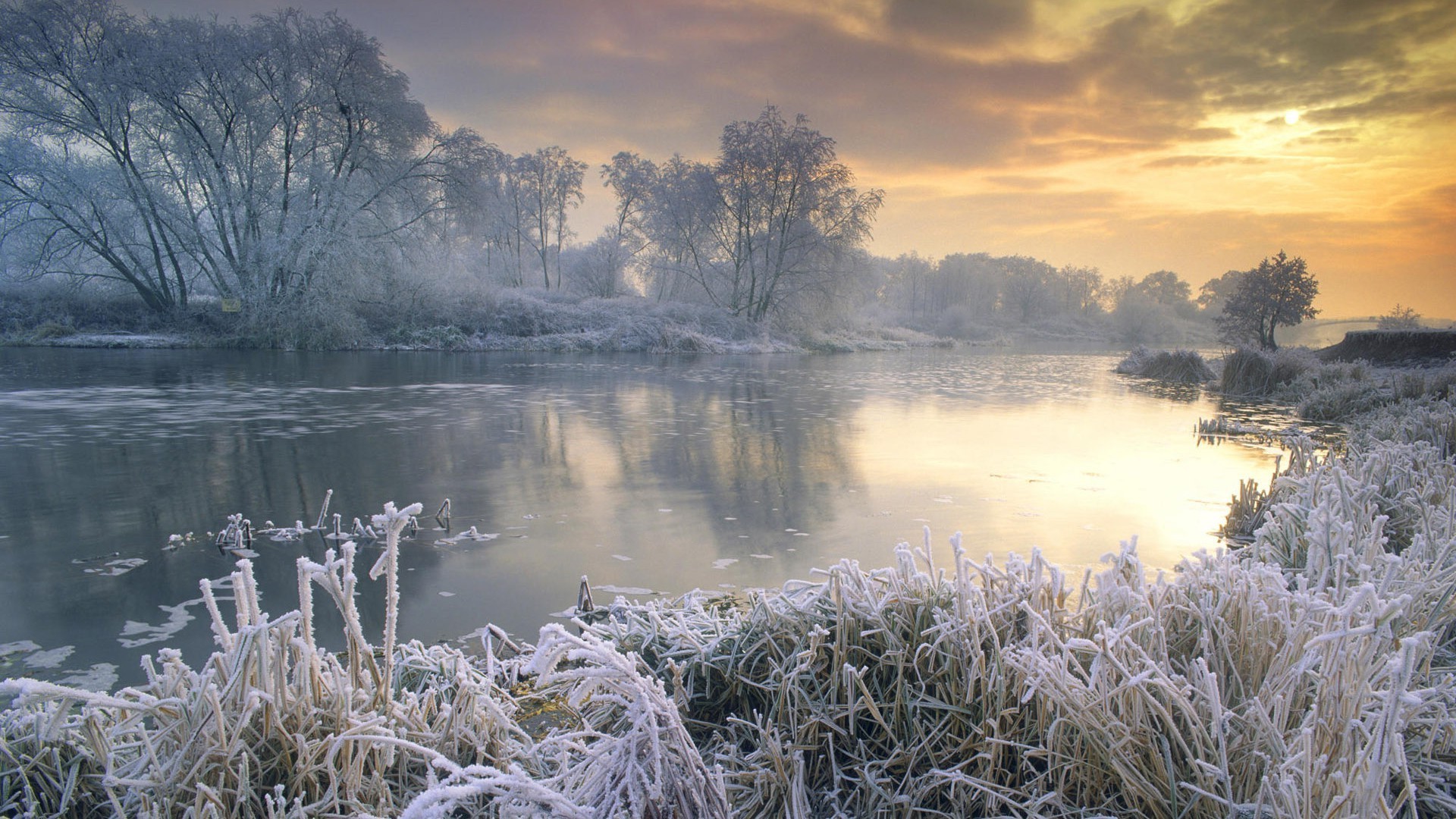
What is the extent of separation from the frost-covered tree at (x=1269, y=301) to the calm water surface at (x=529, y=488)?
18506 mm

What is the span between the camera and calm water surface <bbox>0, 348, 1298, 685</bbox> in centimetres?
375

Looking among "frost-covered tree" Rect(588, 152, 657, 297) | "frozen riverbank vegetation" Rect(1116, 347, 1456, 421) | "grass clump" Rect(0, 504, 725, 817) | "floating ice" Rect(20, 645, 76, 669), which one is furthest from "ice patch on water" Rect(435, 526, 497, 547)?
"frost-covered tree" Rect(588, 152, 657, 297)

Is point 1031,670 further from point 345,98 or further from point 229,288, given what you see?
point 229,288

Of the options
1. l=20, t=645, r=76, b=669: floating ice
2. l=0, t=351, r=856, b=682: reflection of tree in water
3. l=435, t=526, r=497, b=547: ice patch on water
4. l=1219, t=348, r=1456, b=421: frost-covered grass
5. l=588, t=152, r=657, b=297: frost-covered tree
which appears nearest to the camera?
l=20, t=645, r=76, b=669: floating ice

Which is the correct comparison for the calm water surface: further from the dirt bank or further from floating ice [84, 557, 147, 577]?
the dirt bank

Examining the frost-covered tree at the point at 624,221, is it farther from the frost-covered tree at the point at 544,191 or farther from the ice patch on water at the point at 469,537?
the ice patch on water at the point at 469,537

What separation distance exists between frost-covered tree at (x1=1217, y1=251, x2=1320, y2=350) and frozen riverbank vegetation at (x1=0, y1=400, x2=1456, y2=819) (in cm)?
3099

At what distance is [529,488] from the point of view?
6.36m

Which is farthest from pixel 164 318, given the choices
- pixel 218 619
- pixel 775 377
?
pixel 218 619

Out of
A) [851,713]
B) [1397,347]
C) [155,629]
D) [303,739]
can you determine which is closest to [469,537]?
[155,629]

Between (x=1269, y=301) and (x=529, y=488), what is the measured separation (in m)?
31.7

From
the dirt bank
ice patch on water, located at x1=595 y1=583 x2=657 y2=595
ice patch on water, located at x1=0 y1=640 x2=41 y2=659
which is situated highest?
the dirt bank

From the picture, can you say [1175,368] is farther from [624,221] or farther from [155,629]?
[624,221]

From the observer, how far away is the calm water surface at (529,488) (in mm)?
3754
